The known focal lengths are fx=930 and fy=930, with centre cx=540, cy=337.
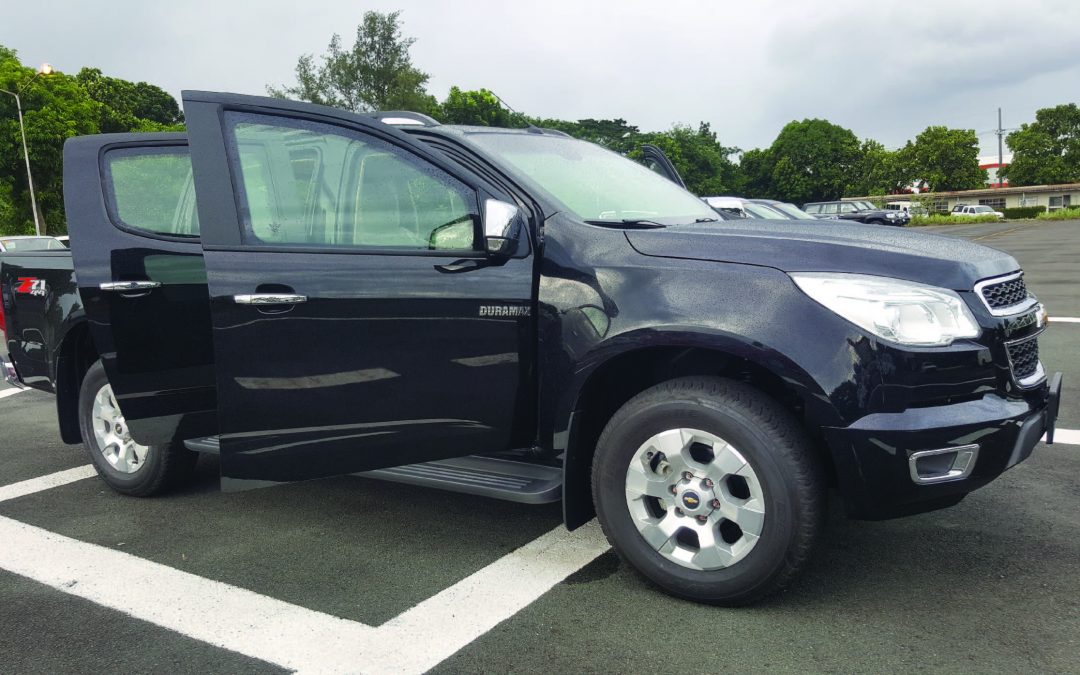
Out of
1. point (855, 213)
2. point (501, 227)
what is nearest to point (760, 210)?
point (501, 227)

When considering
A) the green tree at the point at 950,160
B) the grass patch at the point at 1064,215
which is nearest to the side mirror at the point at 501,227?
the grass patch at the point at 1064,215

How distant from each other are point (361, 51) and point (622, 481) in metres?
65.5

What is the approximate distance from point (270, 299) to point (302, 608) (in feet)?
3.70

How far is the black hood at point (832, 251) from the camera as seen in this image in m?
3.03

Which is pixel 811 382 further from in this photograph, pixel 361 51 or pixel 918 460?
pixel 361 51

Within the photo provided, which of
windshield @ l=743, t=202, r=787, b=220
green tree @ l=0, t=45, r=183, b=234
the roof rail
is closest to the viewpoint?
the roof rail

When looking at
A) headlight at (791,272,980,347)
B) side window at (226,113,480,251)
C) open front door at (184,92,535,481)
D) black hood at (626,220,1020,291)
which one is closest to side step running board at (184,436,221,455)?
open front door at (184,92,535,481)

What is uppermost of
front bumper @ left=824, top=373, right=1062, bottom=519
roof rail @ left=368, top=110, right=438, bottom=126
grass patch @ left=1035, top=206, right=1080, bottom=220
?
roof rail @ left=368, top=110, right=438, bottom=126

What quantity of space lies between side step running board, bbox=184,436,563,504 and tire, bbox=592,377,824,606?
21cm

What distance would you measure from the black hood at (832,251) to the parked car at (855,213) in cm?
3753

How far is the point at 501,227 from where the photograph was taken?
3.25 meters

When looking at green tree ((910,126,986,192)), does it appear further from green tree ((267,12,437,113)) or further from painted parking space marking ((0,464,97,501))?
painted parking space marking ((0,464,97,501))

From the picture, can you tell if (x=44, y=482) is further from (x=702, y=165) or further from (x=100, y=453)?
(x=702, y=165)

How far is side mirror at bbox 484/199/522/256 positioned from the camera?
324cm
